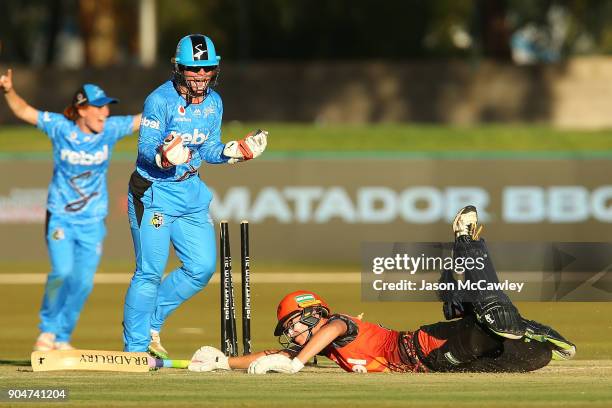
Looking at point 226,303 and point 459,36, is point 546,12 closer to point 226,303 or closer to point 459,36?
point 459,36

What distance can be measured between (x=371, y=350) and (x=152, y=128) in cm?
213

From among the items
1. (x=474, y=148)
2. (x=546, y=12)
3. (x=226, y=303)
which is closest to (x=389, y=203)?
(x=474, y=148)

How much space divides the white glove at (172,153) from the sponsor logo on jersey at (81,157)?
2882mm

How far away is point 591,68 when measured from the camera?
29828 millimetres

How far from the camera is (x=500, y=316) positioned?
29.7 ft

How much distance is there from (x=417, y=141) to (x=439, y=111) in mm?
4955

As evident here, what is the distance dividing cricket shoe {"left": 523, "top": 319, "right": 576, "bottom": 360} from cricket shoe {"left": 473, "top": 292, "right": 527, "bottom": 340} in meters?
0.24

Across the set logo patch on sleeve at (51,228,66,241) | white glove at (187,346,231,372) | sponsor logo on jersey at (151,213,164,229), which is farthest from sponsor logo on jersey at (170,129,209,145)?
logo patch on sleeve at (51,228,66,241)

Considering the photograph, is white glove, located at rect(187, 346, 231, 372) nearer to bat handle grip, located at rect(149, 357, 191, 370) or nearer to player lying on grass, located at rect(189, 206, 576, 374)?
player lying on grass, located at rect(189, 206, 576, 374)

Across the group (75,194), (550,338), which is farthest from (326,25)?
(550,338)

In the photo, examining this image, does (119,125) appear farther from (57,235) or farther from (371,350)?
(371,350)

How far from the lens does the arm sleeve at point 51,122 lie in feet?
40.6

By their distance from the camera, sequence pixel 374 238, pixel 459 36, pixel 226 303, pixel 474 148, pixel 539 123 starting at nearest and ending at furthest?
pixel 226 303 → pixel 374 238 → pixel 474 148 → pixel 539 123 → pixel 459 36

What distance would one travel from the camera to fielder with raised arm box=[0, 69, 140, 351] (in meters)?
12.3
